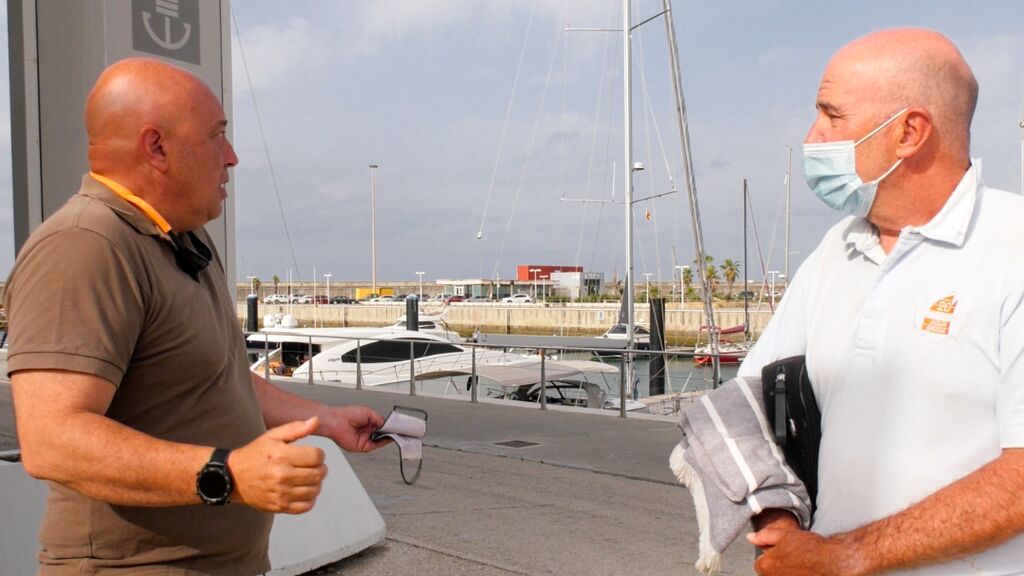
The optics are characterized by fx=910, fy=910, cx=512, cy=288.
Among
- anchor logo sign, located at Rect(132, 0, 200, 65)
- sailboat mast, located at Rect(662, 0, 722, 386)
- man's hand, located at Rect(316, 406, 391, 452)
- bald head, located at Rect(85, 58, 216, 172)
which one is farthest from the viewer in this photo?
sailboat mast, located at Rect(662, 0, 722, 386)

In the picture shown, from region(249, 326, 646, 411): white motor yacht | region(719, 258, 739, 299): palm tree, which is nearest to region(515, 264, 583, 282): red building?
region(719, 258, 739, 299): palm tree

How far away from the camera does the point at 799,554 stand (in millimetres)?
1913

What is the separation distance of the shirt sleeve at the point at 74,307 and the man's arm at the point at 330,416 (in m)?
0.80

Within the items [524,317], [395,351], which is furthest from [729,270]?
[395,351]

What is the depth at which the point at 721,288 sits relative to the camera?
75.6 m

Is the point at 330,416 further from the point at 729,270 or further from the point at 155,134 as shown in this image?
the point at 729,270

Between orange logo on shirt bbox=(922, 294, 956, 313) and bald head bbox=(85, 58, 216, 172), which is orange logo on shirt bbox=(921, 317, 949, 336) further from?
bald head bbox=(85, 58, 216, 172)

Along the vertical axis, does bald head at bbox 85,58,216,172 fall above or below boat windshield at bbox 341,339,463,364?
above

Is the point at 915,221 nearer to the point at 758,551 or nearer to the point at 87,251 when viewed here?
the point at 758,551

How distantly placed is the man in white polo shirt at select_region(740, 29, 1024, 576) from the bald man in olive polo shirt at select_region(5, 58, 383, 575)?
3.72 feet

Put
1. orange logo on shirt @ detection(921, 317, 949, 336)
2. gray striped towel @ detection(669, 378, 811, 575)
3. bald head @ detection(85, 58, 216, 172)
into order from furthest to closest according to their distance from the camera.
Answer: bald head @ detection(85, 58, 216, 172), gray striped towel @ detection(669, 378, 811, 575), orange logo on shirt @ detection(921, 317, 949, 336)

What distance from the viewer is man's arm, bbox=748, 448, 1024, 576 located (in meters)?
1.73

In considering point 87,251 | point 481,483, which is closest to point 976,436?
point 87,251

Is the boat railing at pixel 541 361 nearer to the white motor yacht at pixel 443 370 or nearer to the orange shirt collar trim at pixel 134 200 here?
the white motor yacht at pixel 443 370
